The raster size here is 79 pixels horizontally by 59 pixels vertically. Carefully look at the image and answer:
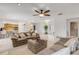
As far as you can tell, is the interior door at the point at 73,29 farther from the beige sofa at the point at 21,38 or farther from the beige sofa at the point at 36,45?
the beige sofa at the point at 21,38

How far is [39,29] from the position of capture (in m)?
2.63

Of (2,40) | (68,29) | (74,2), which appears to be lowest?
(2,40)

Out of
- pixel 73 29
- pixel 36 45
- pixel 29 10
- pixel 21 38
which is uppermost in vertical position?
pixel 29 10

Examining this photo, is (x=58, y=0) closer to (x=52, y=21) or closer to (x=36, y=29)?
(x=52, y=21)

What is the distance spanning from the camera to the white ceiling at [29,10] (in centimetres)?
256

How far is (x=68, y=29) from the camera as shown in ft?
8.71

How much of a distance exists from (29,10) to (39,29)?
42 centimetres

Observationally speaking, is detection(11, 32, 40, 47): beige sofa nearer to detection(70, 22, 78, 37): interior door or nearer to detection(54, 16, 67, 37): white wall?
detection(54, 16, 67, 37): white wall

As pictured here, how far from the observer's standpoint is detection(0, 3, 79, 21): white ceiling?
256cm

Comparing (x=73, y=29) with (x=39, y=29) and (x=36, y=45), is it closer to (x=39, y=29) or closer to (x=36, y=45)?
(x=39, y=29)

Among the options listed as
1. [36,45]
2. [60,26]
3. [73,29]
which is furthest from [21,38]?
[73,29]

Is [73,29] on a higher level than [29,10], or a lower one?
lower

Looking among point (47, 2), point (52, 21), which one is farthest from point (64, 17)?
point (47, 2)
